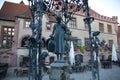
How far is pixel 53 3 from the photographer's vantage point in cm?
786

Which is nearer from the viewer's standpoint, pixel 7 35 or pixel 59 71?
pixel 59 71

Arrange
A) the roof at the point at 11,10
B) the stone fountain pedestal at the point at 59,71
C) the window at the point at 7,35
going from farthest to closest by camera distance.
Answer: the roof at the point at 11,10 < the window at the point at 7,35 < the stone fountain pedestal at the point at 59,71

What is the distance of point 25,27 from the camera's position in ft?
66.0

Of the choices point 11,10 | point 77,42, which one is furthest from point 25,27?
point 77,42

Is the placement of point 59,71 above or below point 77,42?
below

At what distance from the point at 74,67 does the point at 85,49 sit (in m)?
9.52

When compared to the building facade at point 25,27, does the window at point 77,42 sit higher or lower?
lower

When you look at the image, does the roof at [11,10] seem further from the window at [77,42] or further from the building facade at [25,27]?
the window at [77,42]

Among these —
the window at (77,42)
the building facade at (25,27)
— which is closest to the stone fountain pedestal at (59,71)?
the building facade at (25,27)

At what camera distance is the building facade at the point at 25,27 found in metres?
19.7

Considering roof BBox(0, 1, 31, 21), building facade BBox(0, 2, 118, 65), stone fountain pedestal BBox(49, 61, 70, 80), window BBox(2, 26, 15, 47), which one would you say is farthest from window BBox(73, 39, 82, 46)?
stone fountain pedestal BBox(49, 61, 70, 80)

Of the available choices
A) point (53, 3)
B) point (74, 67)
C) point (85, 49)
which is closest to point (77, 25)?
point (85, 49)

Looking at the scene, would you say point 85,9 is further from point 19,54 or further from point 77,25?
point 77,25

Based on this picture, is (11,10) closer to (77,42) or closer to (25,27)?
(25,27)
